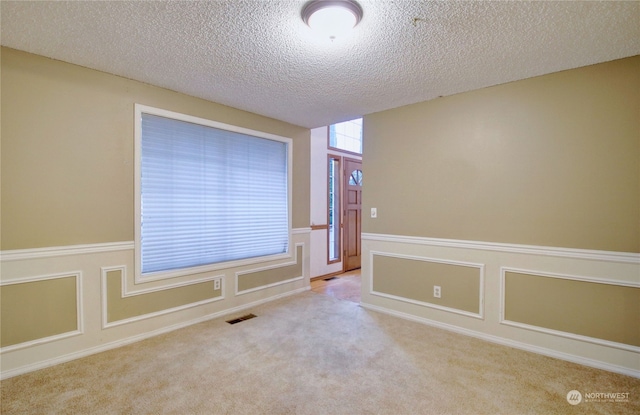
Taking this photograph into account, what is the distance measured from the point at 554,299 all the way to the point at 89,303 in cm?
402

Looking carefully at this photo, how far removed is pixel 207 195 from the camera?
3.42 metres

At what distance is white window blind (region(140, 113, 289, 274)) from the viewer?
2986mm

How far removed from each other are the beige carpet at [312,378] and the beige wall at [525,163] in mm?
1064

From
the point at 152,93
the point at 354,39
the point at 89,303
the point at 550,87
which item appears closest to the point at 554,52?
the point at 550,87

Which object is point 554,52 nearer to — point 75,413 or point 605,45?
point 605,45

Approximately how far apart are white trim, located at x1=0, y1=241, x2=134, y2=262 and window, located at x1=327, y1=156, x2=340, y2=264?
11.2 ft

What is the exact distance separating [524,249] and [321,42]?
2513mm

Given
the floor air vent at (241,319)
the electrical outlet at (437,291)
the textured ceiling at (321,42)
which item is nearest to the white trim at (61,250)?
the floor air vent at (241,319)

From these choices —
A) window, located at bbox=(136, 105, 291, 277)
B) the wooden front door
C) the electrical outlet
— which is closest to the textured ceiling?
window, located at bbox=(136, 105, 291, 277)

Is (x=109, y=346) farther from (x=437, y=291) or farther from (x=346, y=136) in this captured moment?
(x=346, y=136)

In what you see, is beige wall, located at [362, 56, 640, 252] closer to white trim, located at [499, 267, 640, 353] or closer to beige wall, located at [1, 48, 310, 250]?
white trim, located at [499, 267, 640, 353]

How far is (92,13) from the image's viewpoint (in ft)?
6.07

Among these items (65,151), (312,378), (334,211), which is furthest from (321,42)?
(334,211)

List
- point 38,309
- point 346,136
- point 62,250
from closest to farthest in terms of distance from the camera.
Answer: point 38,309 → point 62,250 → point 346,136
